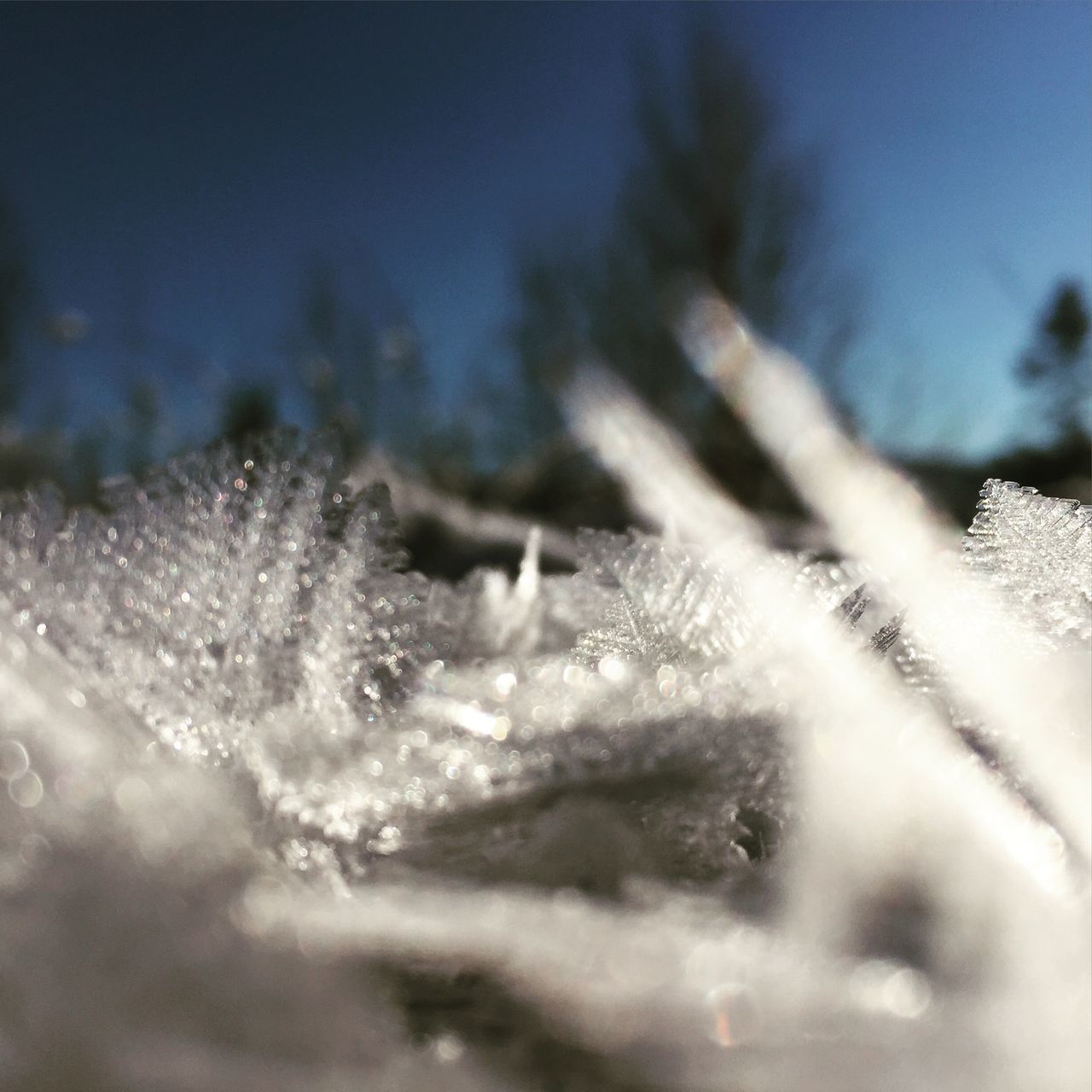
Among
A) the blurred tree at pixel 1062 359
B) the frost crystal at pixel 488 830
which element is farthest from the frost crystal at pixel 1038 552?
the blurred tree at pixel 1062 359

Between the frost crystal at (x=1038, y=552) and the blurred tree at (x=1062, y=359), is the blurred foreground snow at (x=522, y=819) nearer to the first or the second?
the frost crystal at (x=1038, y=552)

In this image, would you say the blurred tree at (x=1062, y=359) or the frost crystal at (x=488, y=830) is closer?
the frost crystal at (x=488, y=830)

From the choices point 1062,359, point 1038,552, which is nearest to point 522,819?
point 1038,552

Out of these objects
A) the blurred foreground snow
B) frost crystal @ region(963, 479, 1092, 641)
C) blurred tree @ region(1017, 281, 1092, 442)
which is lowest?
the blurred foreground snow

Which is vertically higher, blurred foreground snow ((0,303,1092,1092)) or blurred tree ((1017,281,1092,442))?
blurred tree ((1017,281,1092,442))

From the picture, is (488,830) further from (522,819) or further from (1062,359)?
(1062,359)

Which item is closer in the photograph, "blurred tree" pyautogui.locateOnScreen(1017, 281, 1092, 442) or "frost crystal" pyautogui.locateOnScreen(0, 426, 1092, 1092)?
"frost crystal" pyautogui.locateOnScreen(0, 426, 1092, 1092)

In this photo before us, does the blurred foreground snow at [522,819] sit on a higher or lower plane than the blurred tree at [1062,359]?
lower

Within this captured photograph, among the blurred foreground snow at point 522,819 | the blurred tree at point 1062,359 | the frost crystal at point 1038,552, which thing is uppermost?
the blurred tree at point 1062,359

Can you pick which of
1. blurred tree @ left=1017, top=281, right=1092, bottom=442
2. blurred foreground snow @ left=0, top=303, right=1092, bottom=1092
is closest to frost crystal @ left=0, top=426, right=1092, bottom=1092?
blurred foreground snow @ left=0, top=303, right=1092, bottom=1092

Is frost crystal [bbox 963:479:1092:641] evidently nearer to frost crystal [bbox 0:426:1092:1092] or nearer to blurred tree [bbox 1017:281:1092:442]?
frost crystal [bbox 0:426:1092:1092]
